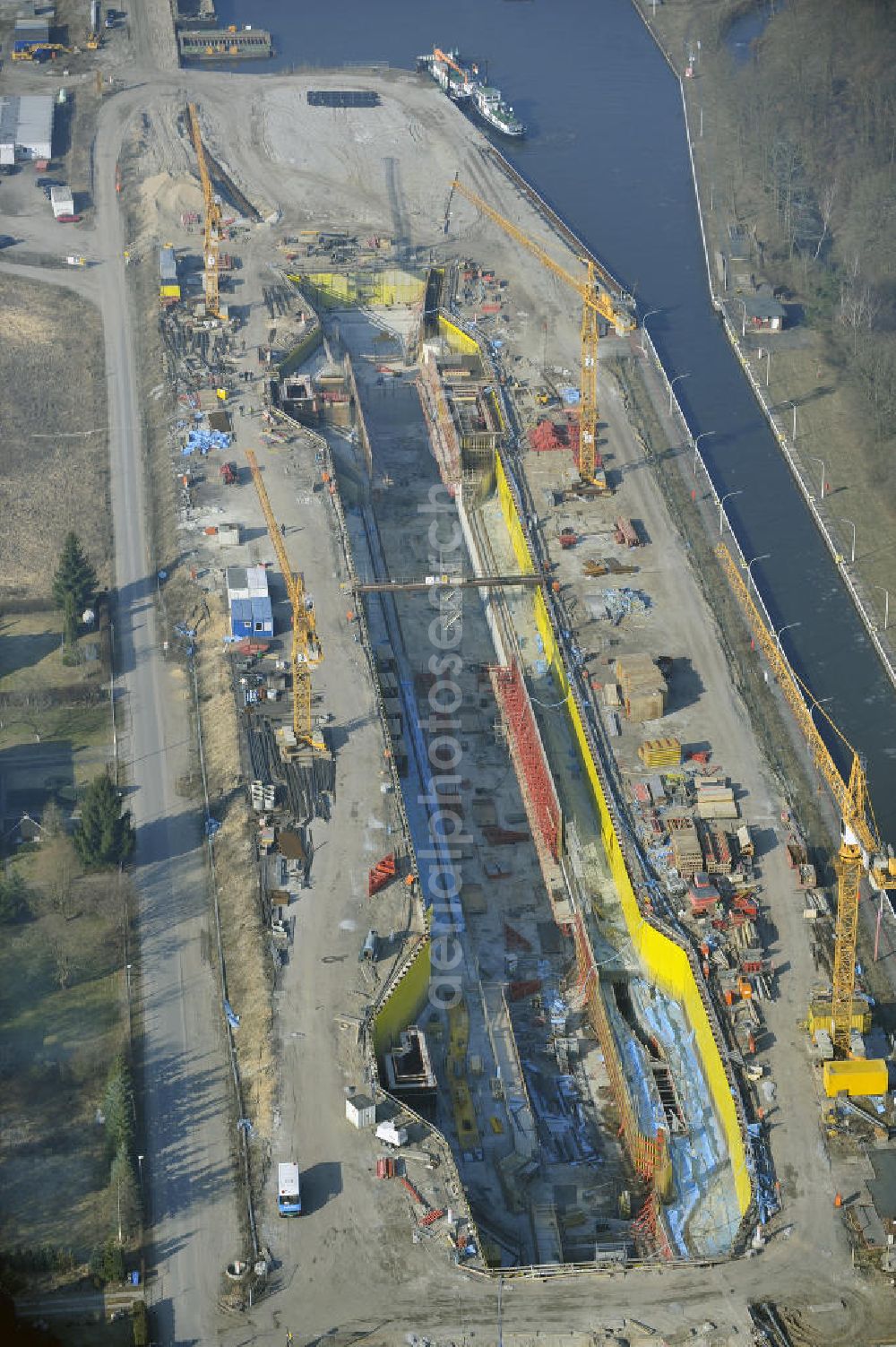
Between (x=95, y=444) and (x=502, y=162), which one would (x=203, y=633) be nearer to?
(x=95, y=444)

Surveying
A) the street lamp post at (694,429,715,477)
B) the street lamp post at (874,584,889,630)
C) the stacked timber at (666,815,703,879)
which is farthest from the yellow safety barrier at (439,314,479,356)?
the stacked timber at (666,815,703,879)

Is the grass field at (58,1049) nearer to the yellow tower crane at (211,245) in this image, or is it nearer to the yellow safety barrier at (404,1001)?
the yellow safety barrier at (404,1001)

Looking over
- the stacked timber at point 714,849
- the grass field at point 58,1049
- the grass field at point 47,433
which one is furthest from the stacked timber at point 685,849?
the grass field at point 47,433

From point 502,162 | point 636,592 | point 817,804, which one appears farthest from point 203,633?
point 502,162

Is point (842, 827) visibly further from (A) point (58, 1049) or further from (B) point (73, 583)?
(B) point (73, 583)

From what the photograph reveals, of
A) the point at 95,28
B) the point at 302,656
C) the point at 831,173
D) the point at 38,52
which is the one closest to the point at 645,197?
the point at 831,173

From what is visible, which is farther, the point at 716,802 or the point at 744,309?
the point at 744,309
